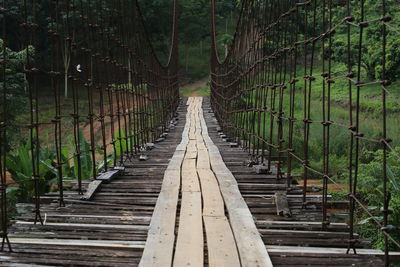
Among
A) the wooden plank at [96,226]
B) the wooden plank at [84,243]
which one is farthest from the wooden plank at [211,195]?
the wooden plank at [84,243]

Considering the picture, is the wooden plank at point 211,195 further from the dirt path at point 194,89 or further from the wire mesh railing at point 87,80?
the dirt path at point 194,89

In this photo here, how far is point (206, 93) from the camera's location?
16.7 meters

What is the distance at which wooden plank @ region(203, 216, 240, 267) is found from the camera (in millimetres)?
1236

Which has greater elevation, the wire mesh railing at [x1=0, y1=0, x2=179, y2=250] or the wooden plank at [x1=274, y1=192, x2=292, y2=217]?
the wire mesh railing at [x1=0, y1=0, x2=179, y2=250]

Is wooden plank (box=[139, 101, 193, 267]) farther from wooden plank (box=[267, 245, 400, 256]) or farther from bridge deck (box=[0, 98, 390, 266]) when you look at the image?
wooden plank (box=[267, 245, 400, 256])

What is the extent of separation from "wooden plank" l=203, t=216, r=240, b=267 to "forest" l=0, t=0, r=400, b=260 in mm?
473

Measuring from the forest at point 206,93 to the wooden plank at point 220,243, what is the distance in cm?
47

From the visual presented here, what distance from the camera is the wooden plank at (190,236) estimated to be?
4.07ft

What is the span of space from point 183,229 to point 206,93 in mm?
15337

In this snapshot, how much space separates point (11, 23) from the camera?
13016 mm

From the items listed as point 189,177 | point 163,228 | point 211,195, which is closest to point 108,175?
point 189,177

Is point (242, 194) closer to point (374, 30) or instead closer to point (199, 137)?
point (199, 137)

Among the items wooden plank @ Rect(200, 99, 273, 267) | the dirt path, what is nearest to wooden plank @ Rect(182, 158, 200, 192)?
wooden plank @ Rect(200, 99, 273, 267)

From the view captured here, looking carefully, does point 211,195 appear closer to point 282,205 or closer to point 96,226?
point 282,205
